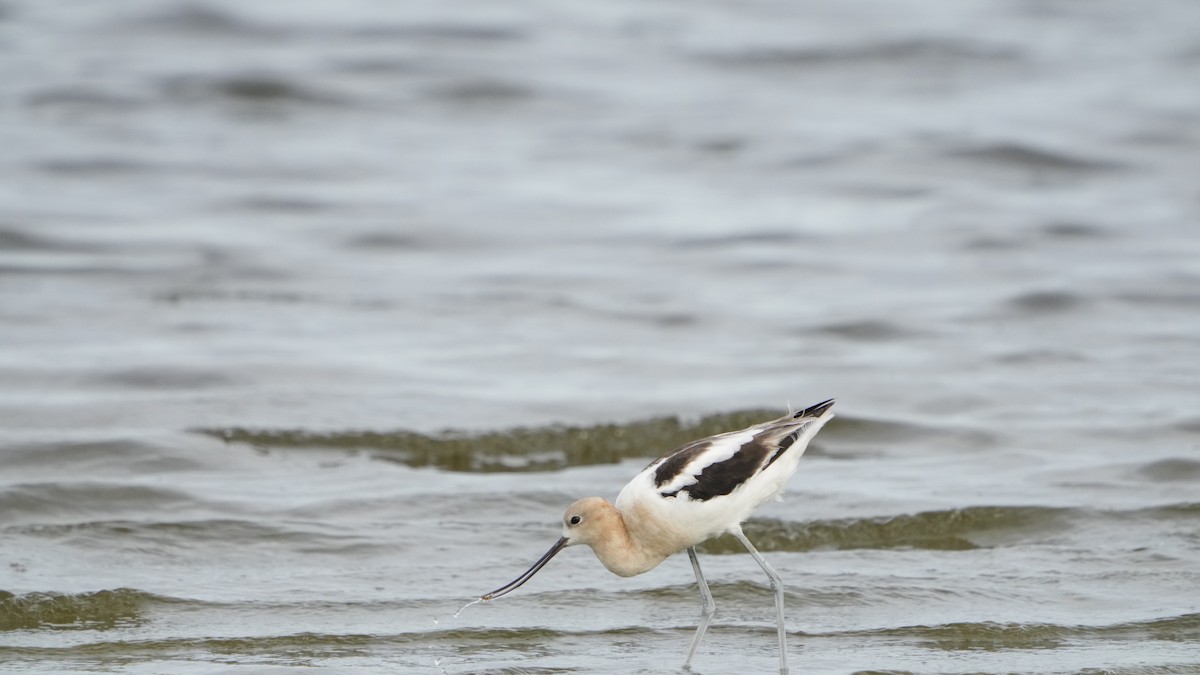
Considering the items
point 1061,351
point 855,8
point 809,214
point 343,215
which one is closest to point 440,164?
point 343,215

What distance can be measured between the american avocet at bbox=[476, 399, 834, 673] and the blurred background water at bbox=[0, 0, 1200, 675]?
1.81 feet

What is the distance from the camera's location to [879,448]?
10094 mm

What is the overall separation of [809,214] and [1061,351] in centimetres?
480

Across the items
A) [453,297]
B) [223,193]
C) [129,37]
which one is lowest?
[453,297]

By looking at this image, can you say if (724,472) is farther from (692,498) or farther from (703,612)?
(703,612)

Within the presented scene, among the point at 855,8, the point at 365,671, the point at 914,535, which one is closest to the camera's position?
the point at 365,671

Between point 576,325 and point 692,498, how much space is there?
263 inches

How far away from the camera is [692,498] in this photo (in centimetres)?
615

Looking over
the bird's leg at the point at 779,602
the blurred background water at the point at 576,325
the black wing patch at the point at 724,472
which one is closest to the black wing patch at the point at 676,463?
the black wing patch at the point at 724,472

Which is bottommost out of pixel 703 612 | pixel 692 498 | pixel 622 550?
pixel 703 612

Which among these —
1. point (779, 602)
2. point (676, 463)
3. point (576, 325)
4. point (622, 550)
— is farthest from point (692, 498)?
point (576, 325)

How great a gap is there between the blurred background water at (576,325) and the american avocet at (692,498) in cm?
55

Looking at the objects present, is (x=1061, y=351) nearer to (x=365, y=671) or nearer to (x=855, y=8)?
(x=365, y=671)

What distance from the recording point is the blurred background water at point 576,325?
7328 millimetres
